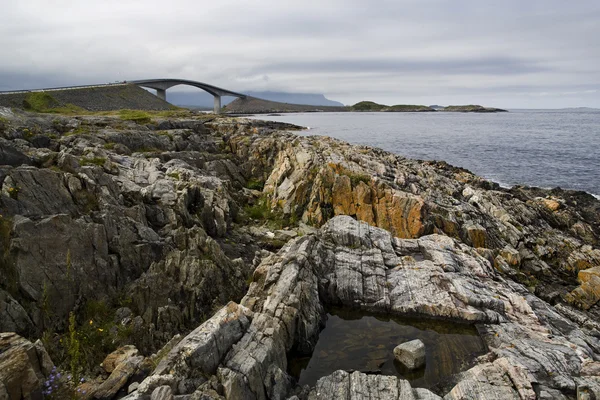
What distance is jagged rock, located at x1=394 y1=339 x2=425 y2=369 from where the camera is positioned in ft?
46.9

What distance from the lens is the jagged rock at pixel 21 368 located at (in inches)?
358

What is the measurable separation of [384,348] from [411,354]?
1.66m

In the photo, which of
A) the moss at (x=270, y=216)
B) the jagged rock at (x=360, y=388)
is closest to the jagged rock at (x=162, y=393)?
the jagged rock at (x=360, y=388)

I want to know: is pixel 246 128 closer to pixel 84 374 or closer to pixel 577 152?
pixel 84 374

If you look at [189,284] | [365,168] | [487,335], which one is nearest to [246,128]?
[365,168]

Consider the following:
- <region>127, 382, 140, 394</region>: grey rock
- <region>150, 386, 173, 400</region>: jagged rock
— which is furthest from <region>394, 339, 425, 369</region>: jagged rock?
<region>127, 382, 140, 394</region>: grey rock

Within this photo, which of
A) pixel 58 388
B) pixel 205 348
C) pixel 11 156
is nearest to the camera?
pixel 58 388

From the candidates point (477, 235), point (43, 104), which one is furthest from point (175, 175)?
point (43, 104)

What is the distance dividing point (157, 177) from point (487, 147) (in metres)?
98.7

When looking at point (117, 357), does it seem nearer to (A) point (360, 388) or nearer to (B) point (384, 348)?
(A) point (360, 388)

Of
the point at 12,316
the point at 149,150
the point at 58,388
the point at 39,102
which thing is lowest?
the point at 12,316

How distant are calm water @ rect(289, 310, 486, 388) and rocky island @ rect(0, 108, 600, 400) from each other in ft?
0.85

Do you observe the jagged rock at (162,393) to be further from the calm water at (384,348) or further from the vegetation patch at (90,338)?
the calm water at (384,348)

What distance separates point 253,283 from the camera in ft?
61.3
